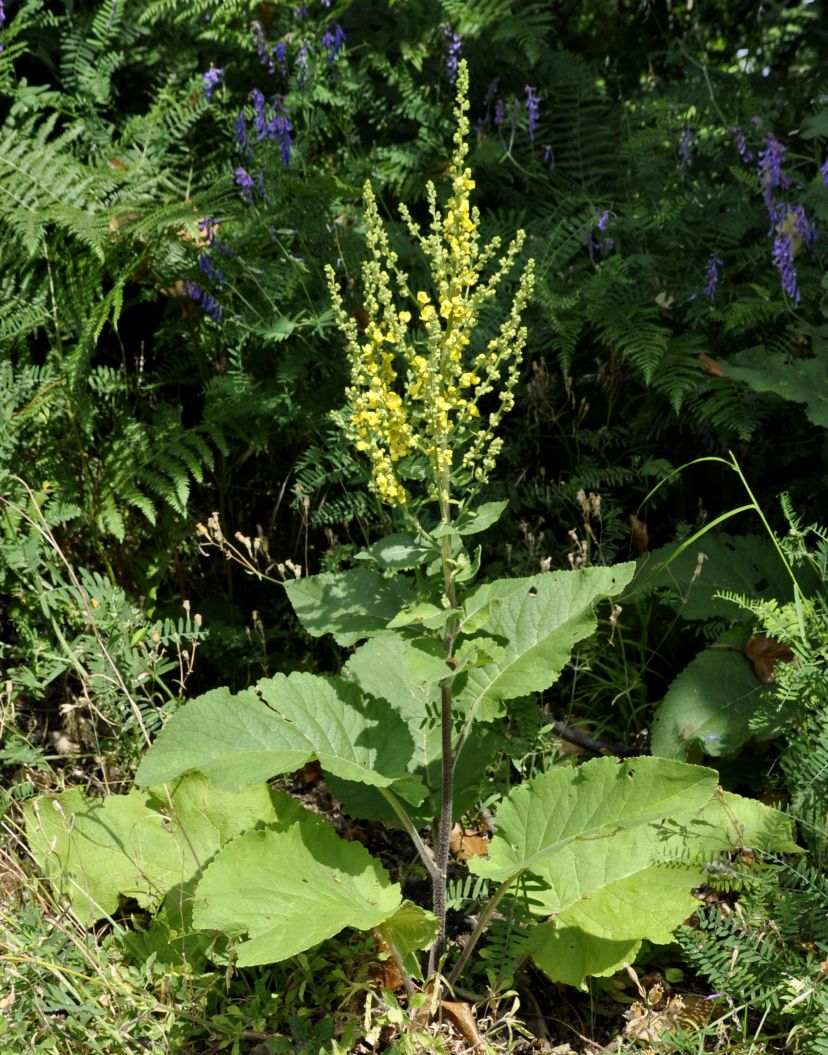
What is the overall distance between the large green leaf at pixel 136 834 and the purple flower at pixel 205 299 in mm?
1410

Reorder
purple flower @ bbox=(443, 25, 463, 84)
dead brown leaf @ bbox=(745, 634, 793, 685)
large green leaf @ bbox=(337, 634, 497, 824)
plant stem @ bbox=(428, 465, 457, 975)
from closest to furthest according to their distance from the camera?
plant stem @ bbox=(428, 465, 457, 975) → large green leaf @ bbox=(337, 634, 497, 824) → dead brown leaf @ bbox=(745, 634, 793, 685) → purple flower @ bbox=(443, 25, 463, 84)

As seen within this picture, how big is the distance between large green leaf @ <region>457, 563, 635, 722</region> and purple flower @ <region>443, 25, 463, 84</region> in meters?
2.08

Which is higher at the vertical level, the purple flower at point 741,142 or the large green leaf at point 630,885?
the purple flower at point 741,142

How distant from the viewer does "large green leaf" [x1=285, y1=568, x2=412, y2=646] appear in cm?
212

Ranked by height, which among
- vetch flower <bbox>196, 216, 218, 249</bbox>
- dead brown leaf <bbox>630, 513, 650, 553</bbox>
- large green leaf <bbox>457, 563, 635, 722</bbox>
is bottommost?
dead brown leaf <bbox>630, 513, 650, 553</bbox>

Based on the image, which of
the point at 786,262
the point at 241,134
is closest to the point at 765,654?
the point at 786,262

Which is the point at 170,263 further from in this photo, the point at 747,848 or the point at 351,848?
the point at 747,848

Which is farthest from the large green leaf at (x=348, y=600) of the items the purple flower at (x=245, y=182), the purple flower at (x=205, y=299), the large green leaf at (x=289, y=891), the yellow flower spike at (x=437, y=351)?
the purple flower at (x=245, y=182)

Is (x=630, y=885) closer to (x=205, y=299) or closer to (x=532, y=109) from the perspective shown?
(x=205, y=299)

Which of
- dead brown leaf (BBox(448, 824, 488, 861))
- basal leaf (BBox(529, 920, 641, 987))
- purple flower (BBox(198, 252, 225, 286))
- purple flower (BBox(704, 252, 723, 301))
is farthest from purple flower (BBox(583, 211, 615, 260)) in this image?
basal leaf (BBox(529, 920, 641, 987))

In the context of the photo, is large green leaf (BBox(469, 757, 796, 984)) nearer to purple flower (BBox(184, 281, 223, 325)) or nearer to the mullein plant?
the mullein plant

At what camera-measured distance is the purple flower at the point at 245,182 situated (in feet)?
10.3

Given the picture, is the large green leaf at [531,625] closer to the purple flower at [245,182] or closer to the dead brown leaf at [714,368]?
the dead brown leaf at [714,368]

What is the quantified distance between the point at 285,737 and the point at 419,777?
38 cm
